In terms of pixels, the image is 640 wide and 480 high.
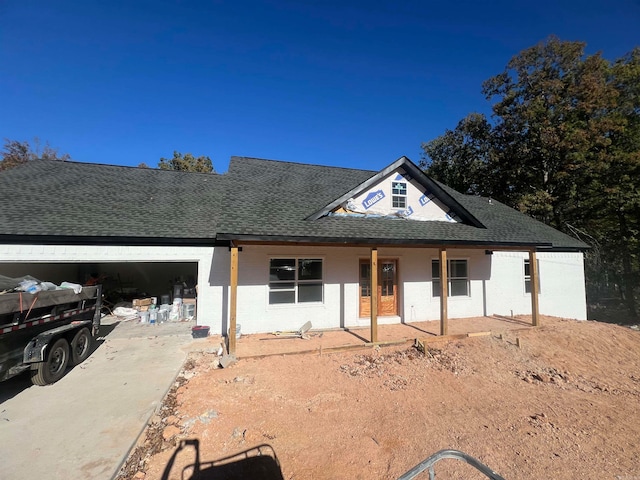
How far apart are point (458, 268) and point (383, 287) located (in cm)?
327

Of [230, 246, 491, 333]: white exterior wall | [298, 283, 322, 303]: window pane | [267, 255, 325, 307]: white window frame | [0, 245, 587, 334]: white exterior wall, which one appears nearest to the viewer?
[0, 245, 587, 334]: white exterior wall

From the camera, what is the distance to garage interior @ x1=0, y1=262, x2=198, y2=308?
12.6 metres

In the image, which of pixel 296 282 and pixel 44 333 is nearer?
pixel 44 333

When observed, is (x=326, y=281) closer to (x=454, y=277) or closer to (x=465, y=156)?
(x=454, y=277)

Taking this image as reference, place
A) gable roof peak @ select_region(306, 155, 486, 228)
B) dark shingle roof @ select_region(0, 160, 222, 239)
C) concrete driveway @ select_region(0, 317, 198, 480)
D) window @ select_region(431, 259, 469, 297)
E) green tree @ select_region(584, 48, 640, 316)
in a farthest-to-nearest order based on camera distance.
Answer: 1. green tree @ select_region(584, 48, 640, 316)
2. window @ select_region(431, 259, 469, 297)
3. gable roof peak @ select_region(306, 155, 486, 228)
4. dark shingle roof @ select_region(0, 160, 222, 239)
5. concrete driveway @ select_region(0, 317, 198, 480)

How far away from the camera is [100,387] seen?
17.5 feet

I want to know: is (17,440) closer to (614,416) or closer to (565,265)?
(614,416)

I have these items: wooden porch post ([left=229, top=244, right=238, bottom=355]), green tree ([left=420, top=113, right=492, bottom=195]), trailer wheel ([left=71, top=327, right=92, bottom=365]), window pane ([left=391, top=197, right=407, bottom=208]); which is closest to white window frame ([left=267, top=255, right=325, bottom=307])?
wooden porch post ([left=229, top=244, right=238, bottom=355])

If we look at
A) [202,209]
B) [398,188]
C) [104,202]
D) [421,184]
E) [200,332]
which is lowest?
[200,332]

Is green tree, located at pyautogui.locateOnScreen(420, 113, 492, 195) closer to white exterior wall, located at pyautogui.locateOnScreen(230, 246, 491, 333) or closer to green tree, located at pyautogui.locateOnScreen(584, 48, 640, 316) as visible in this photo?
green tree, located at pyautogui.locateOnScreen(584, 48, 640, 316)

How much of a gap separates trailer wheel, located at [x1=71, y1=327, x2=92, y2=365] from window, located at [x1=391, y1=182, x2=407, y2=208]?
930 cm

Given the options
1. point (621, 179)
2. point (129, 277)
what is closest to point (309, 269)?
point (129, 277)

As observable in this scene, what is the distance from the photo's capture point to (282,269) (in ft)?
31.0

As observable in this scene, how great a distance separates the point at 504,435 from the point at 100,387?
6.71m
